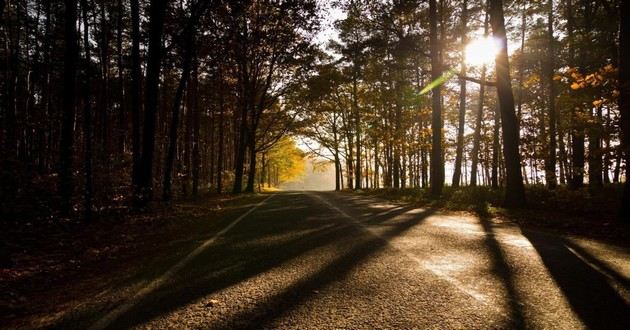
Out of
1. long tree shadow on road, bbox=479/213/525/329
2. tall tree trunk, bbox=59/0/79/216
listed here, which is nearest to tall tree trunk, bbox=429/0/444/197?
long tree shadow on road, bbox=479/213/525/329

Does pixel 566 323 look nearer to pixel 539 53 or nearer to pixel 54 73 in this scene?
pixel 539 53

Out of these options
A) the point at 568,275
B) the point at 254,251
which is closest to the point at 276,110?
the point at 254,251

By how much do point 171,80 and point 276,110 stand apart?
38.9 feet

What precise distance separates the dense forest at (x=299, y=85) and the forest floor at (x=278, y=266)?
2.67 meters

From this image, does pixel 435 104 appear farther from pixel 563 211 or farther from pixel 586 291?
pixel 586 291

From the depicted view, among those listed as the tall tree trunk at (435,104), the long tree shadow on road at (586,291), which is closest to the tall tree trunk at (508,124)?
the tall tree trunk at (435,104)

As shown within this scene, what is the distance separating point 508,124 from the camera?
1208 centimetres

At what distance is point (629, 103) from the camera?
8.73 m

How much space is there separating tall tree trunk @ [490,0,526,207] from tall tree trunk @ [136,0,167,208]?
12.2m

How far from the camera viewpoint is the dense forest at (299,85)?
10.3 metres

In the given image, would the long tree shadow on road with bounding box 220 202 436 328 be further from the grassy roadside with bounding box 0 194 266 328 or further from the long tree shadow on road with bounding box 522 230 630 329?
the long tree shadow on road with bounding box 522 230 630 329

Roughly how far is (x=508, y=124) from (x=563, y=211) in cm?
341

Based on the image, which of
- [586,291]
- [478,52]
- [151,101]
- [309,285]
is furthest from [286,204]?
[478,52]

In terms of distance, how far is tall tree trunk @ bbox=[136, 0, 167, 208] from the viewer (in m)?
11.5
